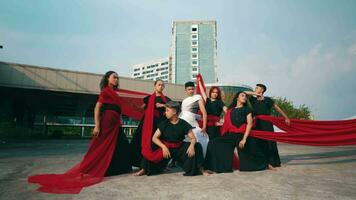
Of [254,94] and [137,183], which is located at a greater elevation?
[254,94]

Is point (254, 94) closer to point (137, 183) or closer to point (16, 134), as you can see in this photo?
point (137, 183)

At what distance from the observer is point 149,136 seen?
445cm

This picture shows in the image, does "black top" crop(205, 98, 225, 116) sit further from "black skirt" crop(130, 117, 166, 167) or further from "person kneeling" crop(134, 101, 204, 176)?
"person kneeling" crop(134, 101, 204, 176)

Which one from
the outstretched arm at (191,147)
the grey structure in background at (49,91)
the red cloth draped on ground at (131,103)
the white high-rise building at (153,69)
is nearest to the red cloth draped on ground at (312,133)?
the outstretched arm at (191,147)

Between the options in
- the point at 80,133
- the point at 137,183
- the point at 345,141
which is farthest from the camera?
the point at 80,133

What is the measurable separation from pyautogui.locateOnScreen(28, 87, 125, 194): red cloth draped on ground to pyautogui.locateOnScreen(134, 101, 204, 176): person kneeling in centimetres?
67

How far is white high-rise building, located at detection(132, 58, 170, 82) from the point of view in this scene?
394 ft

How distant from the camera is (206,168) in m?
4.57

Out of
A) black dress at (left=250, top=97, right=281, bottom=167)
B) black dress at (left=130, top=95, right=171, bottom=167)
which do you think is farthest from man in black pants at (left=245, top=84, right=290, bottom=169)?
black dress at (left=130, top=95, right=171, bottom=167)

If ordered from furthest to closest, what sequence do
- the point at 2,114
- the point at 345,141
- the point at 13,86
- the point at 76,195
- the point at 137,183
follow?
the point at 2,114 < the point at 13,86 < the point at 345,141 < the point at 137,183 < the point at 76,195

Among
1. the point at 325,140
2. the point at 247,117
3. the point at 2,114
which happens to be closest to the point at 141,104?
the point at 247,117

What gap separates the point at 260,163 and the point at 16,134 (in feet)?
80.3

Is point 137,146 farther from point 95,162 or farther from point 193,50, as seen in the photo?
point 193,50

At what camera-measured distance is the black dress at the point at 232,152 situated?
4543 mm
